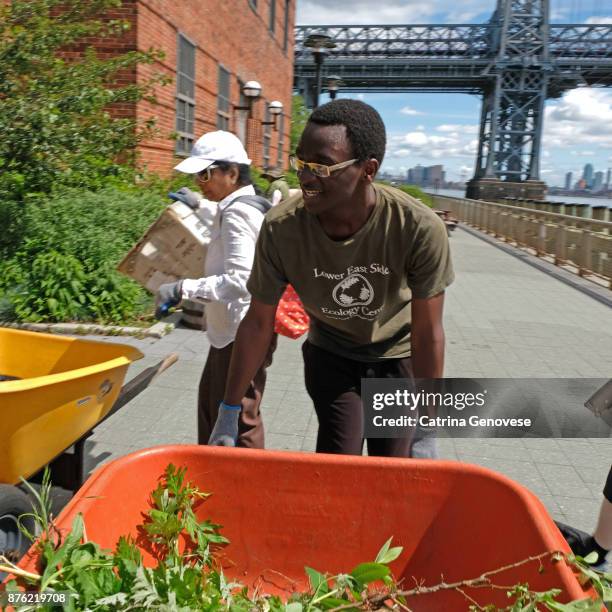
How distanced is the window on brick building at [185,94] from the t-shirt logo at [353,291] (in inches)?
433

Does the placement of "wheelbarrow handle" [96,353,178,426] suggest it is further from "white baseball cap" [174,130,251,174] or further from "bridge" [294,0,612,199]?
"bridge" [294,0,612,199]

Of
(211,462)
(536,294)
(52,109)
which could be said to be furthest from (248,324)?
(536,294)

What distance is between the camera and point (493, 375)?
252 inches

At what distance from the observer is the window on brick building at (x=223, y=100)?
16266mm

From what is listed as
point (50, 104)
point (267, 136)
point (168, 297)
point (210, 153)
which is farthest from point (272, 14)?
point (168, 297)

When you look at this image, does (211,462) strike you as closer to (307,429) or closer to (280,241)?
(280,241)

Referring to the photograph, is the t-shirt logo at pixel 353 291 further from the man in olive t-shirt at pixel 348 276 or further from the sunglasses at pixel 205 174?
the sunglasses at pixel 205 174

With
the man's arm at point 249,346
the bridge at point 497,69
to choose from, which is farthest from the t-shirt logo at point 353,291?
the bridge at point 497,69

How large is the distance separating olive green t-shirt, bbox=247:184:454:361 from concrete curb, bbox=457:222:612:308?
9.11m

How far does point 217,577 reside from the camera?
180 centimetres

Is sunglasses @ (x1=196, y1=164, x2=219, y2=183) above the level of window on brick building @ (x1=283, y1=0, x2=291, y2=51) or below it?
below

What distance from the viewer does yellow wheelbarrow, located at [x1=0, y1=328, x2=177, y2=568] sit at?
2521 mm

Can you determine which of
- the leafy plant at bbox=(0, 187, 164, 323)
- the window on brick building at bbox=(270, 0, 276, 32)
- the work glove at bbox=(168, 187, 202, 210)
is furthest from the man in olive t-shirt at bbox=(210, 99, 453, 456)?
the window on brick building at bbox=(270, 0, 276, 32)

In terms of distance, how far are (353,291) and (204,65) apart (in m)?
13.4
